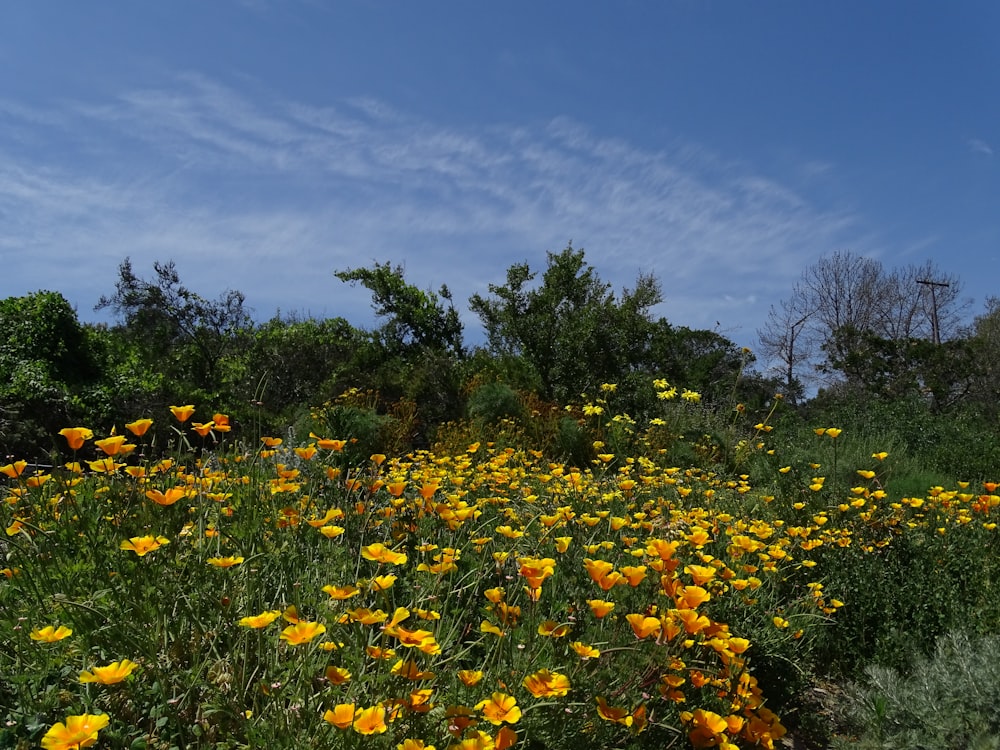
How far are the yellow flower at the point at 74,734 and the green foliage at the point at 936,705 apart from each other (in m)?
2.25

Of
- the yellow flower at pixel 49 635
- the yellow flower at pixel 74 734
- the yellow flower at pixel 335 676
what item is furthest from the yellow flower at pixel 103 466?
the yellow flower at pixel 335 676

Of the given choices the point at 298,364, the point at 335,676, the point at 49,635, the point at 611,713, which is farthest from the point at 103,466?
the point at 298,364

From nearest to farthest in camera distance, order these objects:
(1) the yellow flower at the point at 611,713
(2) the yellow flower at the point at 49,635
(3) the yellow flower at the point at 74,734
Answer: (3) the yellow flower at the point at 74,734 → (2) the yellow flower at the point at 49,635 → (1) the yellow flower at the point at 611,713

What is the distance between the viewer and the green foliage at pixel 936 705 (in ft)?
6.86

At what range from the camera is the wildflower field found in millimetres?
1438

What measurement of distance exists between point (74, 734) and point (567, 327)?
10.6 metres

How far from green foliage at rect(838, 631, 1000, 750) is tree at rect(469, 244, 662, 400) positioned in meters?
8.73

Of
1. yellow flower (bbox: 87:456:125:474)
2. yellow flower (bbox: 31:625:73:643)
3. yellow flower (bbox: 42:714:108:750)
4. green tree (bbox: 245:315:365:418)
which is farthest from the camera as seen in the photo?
green tree (bbox: 245:315:365:418)

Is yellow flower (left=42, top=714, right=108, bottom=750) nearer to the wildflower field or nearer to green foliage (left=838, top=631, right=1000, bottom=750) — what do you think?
the wildflower field

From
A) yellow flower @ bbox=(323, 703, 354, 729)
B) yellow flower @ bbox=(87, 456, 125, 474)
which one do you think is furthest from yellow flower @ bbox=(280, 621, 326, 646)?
yellow flower @ bbox=(87, 456, 125, 474)

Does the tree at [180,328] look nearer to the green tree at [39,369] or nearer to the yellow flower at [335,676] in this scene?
the green tree at [39,369]

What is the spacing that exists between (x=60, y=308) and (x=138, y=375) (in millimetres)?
1273

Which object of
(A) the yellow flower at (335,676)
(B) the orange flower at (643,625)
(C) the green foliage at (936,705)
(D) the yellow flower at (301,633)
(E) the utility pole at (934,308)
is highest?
(E) the utility pole at (934,308)

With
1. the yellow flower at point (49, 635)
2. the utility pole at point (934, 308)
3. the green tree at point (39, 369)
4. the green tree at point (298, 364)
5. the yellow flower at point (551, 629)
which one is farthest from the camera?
the utility pole at point (934, 308)
